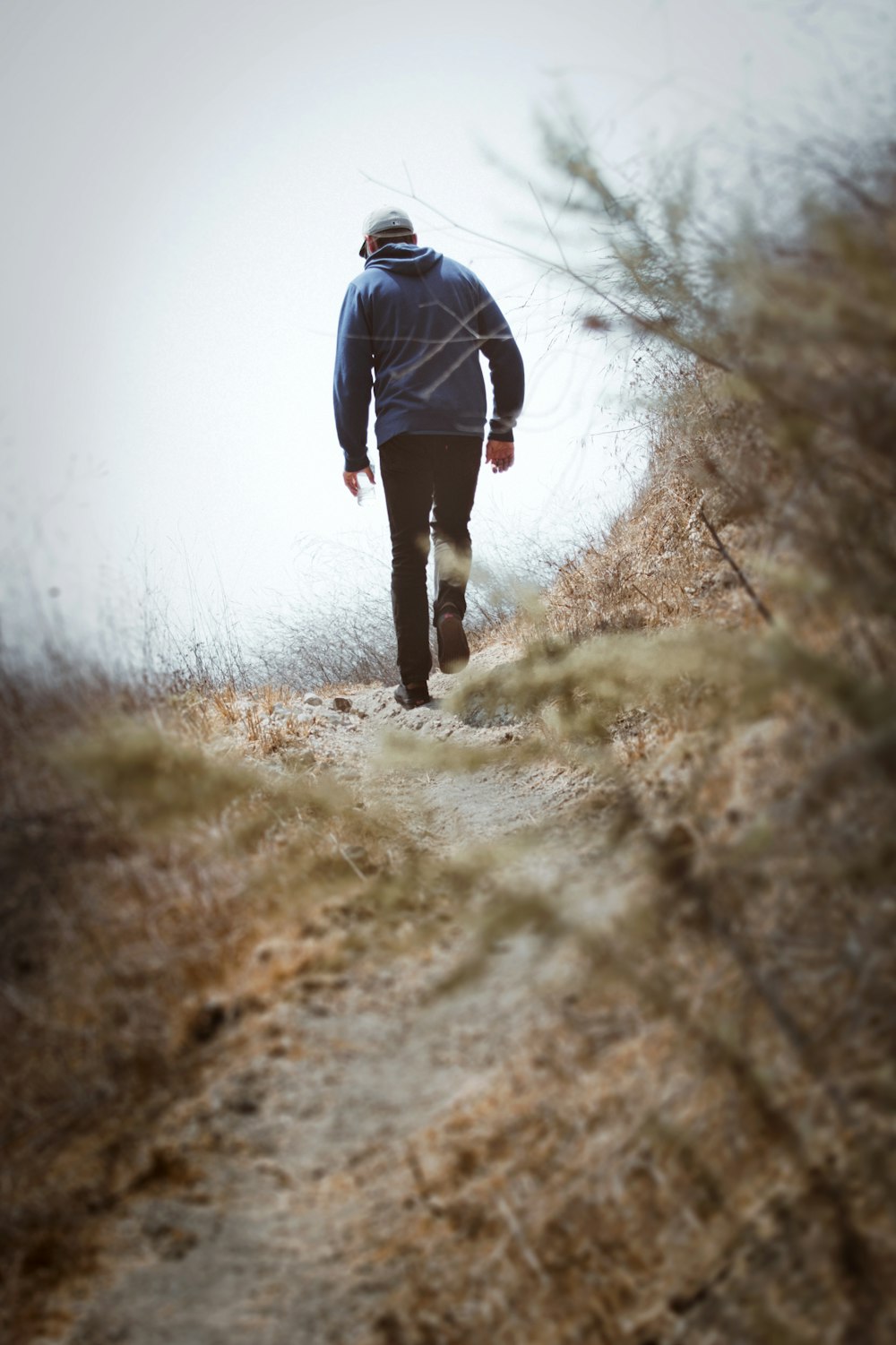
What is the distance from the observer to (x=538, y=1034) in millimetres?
1773

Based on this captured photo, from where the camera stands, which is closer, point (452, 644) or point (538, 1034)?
point (538, 1034)

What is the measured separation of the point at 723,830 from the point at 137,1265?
1.42 metres

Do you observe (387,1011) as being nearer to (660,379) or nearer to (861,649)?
(861,649)

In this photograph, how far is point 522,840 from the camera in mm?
2576

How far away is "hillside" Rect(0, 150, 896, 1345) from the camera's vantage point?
5.10 ft

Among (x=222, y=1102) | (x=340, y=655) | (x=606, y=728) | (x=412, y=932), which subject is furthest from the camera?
(x=340, y=655)

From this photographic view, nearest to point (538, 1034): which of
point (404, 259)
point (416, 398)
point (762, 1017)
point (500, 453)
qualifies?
point (762, 1017)

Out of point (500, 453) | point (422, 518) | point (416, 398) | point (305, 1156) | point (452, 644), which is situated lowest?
point (305, 1156)

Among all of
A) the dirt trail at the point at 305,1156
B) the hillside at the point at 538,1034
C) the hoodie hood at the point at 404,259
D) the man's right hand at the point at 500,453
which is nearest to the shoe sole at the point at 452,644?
the man's right hand at the point at 500,453

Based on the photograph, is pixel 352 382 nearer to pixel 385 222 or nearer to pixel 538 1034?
pixel 385 222

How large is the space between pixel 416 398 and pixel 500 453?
65 centimetres

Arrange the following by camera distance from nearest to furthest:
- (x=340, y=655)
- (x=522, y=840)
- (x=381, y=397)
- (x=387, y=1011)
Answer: (x=387, y=1011)
(x=522, y=840)
(x=381, y=397)
(x=340, y=655)

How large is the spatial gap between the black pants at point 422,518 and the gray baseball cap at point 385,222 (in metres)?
1.06

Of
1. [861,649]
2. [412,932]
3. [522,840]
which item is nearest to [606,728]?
[522,840]
